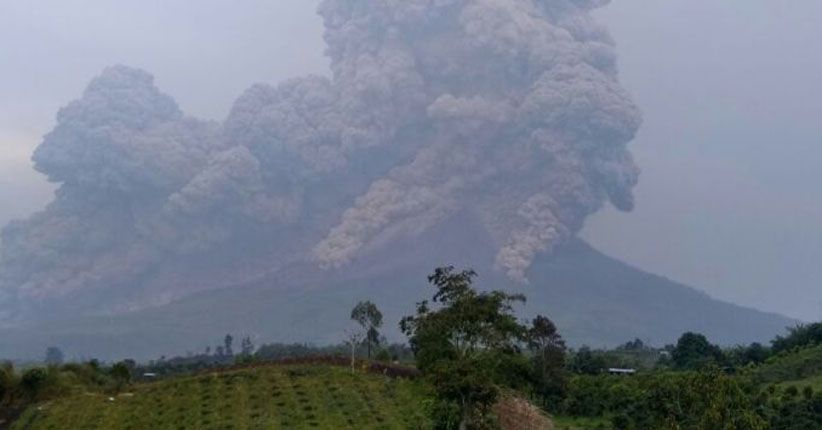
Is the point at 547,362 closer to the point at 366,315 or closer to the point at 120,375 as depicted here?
the point at 366,315

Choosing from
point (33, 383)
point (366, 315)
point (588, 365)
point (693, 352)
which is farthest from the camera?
point (693, 352)

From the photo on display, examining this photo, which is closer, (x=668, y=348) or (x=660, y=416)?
(x=660, y=416)

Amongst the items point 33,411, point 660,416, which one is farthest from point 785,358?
point 33,411

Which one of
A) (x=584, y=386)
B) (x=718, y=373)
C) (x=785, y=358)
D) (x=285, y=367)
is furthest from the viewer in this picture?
(x=785, y=358)

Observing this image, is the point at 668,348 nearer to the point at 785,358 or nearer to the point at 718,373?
the point at 785,358

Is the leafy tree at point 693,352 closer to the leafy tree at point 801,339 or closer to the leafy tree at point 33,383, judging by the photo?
the leafy tree at point 801,339

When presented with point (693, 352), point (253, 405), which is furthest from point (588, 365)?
point (253, 405)

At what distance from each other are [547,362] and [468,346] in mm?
21800

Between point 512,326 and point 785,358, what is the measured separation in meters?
36.3

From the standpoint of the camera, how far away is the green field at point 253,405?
39594 millimetres

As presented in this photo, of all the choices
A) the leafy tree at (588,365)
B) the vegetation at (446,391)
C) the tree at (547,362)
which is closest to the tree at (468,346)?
the vegetation at (446,391)

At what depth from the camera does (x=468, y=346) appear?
33.5 m

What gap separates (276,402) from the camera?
42406mm

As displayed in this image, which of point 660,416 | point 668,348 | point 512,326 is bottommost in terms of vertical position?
point 660,416
